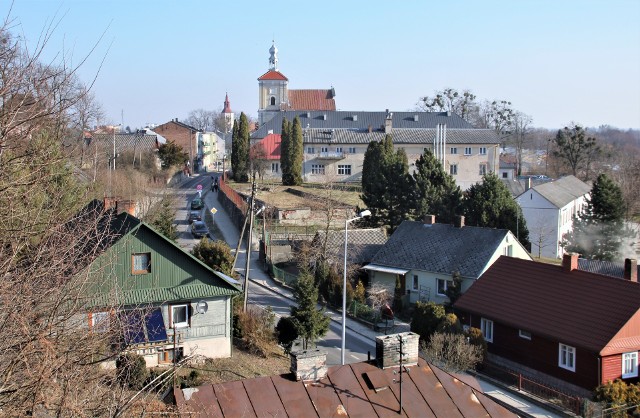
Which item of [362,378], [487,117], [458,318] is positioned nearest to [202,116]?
[487,117]

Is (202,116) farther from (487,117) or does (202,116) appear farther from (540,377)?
(540,377)

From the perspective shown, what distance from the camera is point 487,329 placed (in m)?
29.2

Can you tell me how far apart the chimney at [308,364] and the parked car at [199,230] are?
36388 mm

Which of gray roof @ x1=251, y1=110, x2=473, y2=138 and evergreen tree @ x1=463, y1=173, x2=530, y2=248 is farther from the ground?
gray roof @ x1=251, y1=110, x2=473, y2=138

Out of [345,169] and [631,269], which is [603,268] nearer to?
[631,269]

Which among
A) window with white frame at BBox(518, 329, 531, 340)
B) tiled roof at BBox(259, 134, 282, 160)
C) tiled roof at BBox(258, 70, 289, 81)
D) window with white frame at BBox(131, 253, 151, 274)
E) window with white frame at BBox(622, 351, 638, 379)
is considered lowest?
window with white frame at BBox(622, 351, 638, 379)

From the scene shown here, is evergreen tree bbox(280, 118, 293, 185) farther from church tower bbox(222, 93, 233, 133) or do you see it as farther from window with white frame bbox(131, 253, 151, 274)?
church tower bbox(222, 93, 233, 133)

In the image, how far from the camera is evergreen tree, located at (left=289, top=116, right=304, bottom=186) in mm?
72750

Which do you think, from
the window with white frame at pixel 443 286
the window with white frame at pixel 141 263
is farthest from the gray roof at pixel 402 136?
the window with white frame at pixel 141 263

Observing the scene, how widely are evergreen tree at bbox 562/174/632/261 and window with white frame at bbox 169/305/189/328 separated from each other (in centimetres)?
3122

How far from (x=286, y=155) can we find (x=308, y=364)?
59.8 m

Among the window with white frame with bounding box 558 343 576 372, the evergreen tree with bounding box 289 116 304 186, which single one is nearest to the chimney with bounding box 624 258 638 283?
the window with white frame with bounding box 558 343 576 372

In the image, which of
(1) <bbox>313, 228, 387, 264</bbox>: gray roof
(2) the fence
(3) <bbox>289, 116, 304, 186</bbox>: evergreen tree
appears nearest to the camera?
(2) the fence

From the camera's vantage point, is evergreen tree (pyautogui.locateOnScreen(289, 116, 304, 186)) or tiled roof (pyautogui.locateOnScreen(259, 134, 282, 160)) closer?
evergreen tree (pyautogui.locateOnScreen(289, 116, 304, 186))
